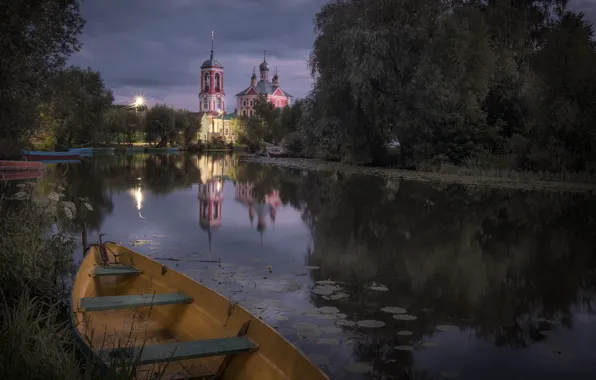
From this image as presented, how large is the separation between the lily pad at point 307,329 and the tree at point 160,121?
2902 inches

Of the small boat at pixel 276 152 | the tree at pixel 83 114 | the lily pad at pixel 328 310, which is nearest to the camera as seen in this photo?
the lily pad at pixel 328 310

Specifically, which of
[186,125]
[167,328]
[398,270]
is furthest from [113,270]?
[186,125]

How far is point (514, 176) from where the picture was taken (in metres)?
26.5

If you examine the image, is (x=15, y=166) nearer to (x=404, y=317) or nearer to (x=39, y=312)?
(x=39, y=312)

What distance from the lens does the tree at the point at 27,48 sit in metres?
9.45

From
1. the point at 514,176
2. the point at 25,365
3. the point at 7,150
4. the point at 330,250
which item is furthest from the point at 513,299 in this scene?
the point at 7,150

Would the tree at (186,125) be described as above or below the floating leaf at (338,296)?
above

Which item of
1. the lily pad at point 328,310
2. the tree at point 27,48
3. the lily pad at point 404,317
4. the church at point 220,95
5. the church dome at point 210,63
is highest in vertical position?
the church dome at point 210,63

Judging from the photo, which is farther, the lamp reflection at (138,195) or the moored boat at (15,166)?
the moored boat at (15,166)

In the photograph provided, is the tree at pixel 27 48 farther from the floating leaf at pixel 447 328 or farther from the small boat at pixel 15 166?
the floating leaf at pixel 447 328

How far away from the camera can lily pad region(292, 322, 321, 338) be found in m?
5.74

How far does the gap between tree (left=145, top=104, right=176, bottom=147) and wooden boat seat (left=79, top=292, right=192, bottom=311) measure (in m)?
74.0

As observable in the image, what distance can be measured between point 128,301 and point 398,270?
5020 mm

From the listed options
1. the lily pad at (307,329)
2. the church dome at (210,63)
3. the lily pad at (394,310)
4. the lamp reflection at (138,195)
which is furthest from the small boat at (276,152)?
the church dome at (210,63)
